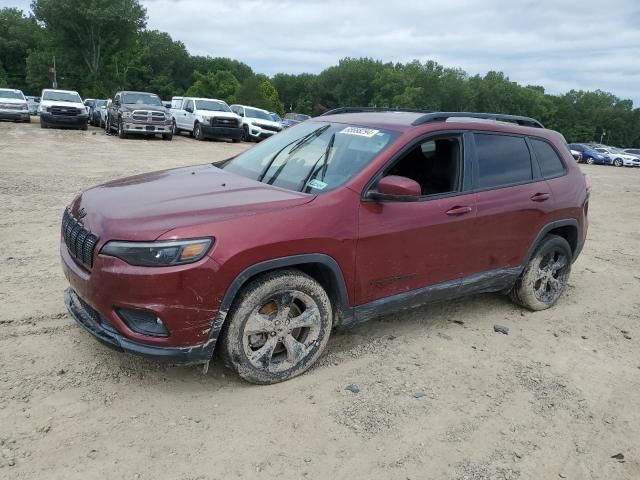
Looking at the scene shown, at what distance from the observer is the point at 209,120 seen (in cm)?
2319

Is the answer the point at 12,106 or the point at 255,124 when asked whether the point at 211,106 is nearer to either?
the point at 255,124

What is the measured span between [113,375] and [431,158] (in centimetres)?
277

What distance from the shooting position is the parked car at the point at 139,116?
66.8 ft

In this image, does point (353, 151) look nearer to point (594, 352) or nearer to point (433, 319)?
point (433, 319)

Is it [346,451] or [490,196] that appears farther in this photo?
[490,196]

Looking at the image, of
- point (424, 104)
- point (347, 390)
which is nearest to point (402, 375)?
point (347, 390)

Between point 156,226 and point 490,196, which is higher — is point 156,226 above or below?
below

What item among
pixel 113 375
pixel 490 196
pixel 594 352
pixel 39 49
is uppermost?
pixel 39 49

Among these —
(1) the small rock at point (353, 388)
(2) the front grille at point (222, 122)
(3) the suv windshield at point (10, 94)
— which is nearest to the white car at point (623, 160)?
(2) the front grille at point (222, 122)

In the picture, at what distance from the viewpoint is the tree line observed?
50000 mm

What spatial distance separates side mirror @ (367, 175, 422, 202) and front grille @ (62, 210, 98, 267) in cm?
175

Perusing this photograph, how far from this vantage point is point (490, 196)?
4281mm

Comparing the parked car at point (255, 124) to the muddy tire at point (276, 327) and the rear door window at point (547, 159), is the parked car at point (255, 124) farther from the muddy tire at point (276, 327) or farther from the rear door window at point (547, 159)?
the muddy tire at point (276, 327)

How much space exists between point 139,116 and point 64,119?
4507mm
